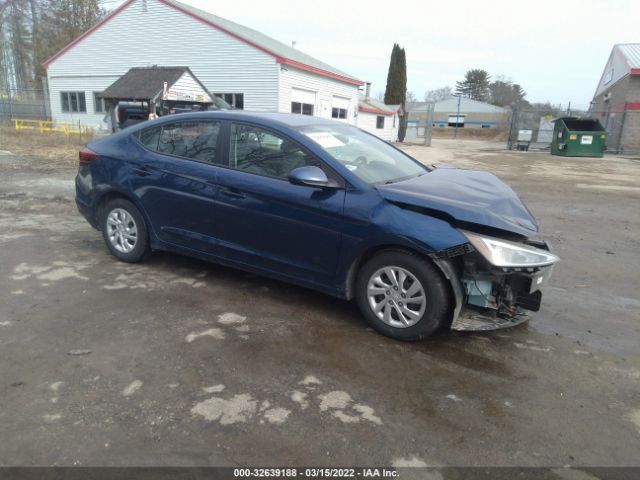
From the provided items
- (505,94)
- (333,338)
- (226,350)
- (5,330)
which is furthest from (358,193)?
(505,94)

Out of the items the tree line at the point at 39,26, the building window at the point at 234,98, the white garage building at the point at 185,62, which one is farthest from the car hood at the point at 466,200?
the tree line at the point at 39,26

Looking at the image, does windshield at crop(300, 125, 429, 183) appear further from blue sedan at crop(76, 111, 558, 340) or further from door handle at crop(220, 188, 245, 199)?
door handle at crop(220, 188, 245, 199)

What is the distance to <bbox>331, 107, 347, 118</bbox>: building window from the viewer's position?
95.1 feet

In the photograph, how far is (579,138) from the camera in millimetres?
24188

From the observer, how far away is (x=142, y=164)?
4695 mm

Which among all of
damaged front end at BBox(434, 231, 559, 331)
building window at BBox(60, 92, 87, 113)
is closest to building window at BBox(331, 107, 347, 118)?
building window at BBox(60, 92, 87, 113)

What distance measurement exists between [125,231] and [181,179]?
106 cm

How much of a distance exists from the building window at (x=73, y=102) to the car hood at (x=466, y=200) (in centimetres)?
2778

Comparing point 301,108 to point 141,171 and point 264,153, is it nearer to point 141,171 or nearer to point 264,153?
point 141,171

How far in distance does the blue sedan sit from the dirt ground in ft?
1.11

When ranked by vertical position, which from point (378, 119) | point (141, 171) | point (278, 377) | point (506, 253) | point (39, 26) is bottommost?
point (278, 377)

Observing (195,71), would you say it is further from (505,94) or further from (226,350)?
(505,94)

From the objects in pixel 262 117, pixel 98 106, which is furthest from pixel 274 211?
pixel 98 106

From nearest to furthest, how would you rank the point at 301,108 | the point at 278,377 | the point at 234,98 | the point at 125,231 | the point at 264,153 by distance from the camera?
the point at 278,377
the point at 264,153
the point at 125,231
the point at 234,98
the point at 301,108
